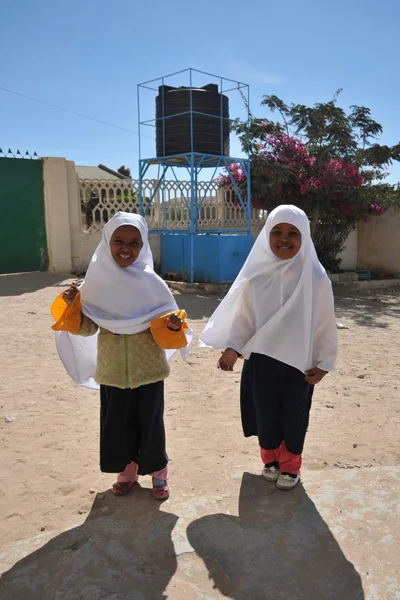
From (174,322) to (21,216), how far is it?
23.1 ft

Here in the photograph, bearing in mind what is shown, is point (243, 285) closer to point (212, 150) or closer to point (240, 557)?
point (240, 557)

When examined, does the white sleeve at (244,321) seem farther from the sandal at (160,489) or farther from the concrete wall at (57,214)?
the concrete wall at (57,214)

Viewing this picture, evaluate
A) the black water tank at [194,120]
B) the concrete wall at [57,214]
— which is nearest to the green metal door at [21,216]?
the concrete wall at [57,214]

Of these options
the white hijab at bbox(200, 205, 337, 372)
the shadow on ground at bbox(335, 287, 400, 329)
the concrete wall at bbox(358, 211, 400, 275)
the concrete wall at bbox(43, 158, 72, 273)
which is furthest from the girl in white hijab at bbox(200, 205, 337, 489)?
the concrete wall at bbox(358, 211, 400, 275)

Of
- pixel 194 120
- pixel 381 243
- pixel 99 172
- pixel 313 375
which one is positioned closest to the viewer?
pixel 313 375

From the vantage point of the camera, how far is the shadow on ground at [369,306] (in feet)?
21.5

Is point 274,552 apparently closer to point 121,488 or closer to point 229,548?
point 229,548

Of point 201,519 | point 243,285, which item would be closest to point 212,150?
point 243,285

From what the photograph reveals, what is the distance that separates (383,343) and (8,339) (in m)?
3.81

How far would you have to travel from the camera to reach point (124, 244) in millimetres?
2217

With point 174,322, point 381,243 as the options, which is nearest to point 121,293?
point 174,322

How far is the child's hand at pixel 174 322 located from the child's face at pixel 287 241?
0.57 metres

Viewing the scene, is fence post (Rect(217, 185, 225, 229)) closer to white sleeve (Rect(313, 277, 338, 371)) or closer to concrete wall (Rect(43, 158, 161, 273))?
concrete wall (Rect(43, 158, 161, 273))

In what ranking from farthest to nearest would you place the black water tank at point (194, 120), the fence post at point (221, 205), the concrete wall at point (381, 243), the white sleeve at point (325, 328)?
the concrete wall at point (381, 243), the fence post at point (221, 205), the black water tank at point (194, 120), the white sleeve at point (325, 328)
